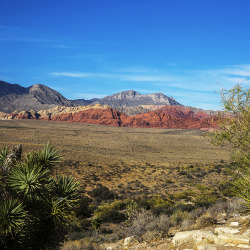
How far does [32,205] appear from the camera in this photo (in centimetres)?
595

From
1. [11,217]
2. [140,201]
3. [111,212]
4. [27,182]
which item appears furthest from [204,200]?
[11,217]

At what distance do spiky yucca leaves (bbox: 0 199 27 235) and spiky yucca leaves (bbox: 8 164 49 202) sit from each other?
1.13 ft

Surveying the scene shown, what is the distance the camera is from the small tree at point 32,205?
17.8 ft

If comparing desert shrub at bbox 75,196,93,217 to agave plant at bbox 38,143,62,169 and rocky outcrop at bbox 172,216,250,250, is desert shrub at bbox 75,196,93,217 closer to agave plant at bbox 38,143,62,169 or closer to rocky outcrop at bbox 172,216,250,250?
rocky outcrop at bbox 172,216,250,250

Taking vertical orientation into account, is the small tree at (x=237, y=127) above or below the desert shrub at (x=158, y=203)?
above

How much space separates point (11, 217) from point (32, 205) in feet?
2.65

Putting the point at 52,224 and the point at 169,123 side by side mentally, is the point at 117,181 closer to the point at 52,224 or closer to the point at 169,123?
the point at 52,224

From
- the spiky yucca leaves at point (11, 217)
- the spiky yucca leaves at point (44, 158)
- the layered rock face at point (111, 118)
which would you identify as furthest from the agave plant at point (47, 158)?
the layered rock face at point (111, 118)

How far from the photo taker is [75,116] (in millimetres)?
156500

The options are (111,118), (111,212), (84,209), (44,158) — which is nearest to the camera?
(44,158)

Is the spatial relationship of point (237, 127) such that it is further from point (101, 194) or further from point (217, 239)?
point (101, 194)

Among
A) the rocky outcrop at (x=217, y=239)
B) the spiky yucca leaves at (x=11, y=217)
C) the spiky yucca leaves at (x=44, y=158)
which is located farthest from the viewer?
the spiky yucca leaves at (x=44, y=158)

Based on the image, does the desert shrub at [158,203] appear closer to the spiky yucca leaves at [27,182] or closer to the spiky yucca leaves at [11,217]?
the spiky yucca leaves at [27,182]

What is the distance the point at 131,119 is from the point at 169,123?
24.1 meters
